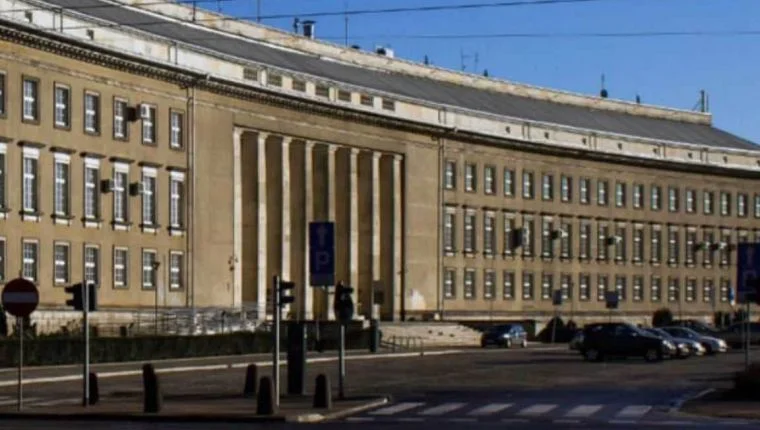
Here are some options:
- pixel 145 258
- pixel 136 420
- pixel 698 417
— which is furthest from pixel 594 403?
pixel 145 258

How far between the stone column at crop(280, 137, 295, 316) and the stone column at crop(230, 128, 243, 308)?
174 inches

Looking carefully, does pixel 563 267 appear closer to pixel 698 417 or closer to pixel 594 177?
pixel 594 177

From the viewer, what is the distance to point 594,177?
129 metres

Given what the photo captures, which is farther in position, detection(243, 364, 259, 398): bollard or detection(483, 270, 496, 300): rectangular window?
detection(483, 270, 496, 300): rectangular window

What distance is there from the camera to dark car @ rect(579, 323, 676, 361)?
7488 cm

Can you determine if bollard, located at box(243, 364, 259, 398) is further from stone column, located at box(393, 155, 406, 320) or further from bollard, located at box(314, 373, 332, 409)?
stone column, located at box(393, 155, 406, 320)

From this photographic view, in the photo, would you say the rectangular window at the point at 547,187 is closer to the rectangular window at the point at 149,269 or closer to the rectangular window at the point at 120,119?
the rectangular window at the point at 149,269

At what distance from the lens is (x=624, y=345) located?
7519 centimetres

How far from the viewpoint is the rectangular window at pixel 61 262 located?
7888 cm

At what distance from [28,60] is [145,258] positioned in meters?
13.8

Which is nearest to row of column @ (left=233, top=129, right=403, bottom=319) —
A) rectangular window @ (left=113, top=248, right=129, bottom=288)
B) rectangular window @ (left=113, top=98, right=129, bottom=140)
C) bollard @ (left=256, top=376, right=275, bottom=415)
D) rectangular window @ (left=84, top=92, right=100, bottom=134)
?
rectangular window @ (left=113, top=248, right=129, bottom=288)

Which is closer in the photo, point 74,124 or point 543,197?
point 74,124

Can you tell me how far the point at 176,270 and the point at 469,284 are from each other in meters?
33.2

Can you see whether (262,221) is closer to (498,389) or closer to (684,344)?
(684,344)
